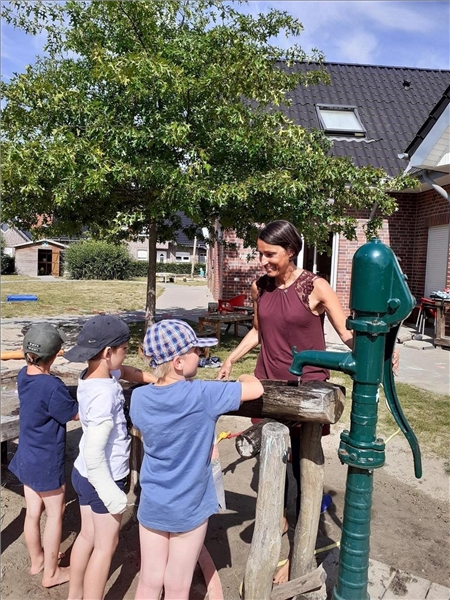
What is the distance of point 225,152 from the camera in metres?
7.02

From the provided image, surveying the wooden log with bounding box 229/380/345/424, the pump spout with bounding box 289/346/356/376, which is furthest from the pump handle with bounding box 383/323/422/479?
the wooden log with bounding box 229/380/345/424

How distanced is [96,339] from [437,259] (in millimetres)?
10256

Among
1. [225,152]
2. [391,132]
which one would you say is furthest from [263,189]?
[391,132]

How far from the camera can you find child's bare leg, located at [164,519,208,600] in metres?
1.97

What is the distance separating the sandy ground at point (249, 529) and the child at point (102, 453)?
39 centimetres

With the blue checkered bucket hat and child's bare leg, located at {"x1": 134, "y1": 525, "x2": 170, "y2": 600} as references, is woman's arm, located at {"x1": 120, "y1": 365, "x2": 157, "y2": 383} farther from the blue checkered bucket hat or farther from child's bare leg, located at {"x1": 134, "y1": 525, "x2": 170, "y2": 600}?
child's bare leg, located at {"x1": 134, "y1": 525, "x2": 170, "y2": 600}

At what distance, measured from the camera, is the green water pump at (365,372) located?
1.72 metres

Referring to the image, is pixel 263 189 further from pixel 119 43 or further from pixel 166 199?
pixel 119 43

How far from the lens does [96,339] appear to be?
7.11 ft

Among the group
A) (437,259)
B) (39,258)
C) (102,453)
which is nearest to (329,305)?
(102,453)

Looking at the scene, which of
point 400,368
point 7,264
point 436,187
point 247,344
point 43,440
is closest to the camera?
point 43,440

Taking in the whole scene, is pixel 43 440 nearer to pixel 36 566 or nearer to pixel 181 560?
pixel 36 566

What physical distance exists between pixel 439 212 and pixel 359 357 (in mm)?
10064

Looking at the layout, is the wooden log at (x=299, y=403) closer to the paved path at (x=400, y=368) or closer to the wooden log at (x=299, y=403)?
the wooden log at (x=299, y=403)
